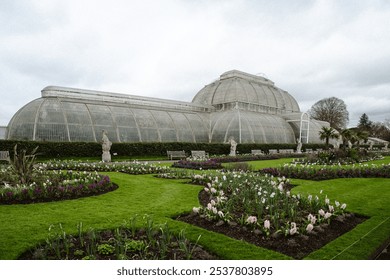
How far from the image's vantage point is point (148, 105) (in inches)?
1473

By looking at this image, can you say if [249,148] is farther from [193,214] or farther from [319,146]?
[193,214]

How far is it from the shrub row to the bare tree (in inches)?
1636

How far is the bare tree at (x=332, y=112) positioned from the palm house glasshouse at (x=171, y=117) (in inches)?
823

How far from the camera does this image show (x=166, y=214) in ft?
22.9

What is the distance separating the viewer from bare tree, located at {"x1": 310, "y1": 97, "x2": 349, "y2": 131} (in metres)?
69.8

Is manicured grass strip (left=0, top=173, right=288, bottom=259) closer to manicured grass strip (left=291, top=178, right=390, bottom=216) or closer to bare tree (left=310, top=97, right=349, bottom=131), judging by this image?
manicured grass strip (left=291, top=178, right=390, bottom=216)

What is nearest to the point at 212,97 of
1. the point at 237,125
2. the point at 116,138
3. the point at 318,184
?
the point at 237,125

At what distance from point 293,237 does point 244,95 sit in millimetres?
41410

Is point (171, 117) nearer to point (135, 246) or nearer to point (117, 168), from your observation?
point (117, 168)

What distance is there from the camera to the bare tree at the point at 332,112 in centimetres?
6981

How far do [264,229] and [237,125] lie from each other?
31.7 m

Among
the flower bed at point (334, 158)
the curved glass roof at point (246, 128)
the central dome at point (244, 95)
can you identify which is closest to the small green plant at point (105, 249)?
the flower bed at point (334, 158)

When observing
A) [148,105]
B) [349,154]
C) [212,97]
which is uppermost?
[212,97]

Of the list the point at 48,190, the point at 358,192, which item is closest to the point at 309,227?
the point at 358,192
